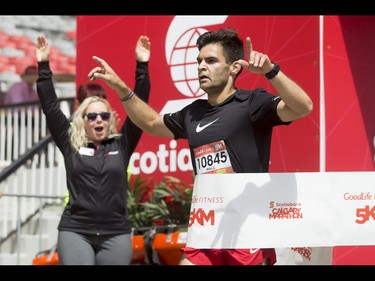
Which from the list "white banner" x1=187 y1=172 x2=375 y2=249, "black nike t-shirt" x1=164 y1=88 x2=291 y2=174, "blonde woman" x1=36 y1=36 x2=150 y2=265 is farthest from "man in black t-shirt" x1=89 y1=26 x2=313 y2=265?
"blonde woman" x1=36 y1=36 x2=150 y2=265

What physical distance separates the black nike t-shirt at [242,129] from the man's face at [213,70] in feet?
0.36

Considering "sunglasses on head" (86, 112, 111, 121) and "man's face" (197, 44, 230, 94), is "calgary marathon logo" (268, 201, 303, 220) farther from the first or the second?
"sunglasses on head" (86, 112, 111, 121)

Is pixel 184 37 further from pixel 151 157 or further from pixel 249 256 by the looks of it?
pixel 249 256

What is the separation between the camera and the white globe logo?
902 centimetres

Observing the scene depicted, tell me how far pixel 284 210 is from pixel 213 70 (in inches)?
38.4

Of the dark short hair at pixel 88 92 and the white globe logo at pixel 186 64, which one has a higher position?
the white globe logo at pixel 186 64

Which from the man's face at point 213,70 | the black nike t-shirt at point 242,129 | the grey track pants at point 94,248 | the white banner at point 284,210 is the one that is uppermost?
the man's face at point 213,70

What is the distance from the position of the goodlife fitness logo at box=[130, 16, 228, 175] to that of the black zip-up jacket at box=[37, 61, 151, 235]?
1878mm

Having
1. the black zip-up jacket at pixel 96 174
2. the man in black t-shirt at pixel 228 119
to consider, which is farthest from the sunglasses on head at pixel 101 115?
the man in black t-shirt at pixel 228 119

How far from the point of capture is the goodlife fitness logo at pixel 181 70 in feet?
29.6

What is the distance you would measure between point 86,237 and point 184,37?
9.62 ft

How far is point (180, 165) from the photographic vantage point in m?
9.28

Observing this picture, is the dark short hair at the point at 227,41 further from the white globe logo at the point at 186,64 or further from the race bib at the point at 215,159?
the white globe logo at the point at 186,64
